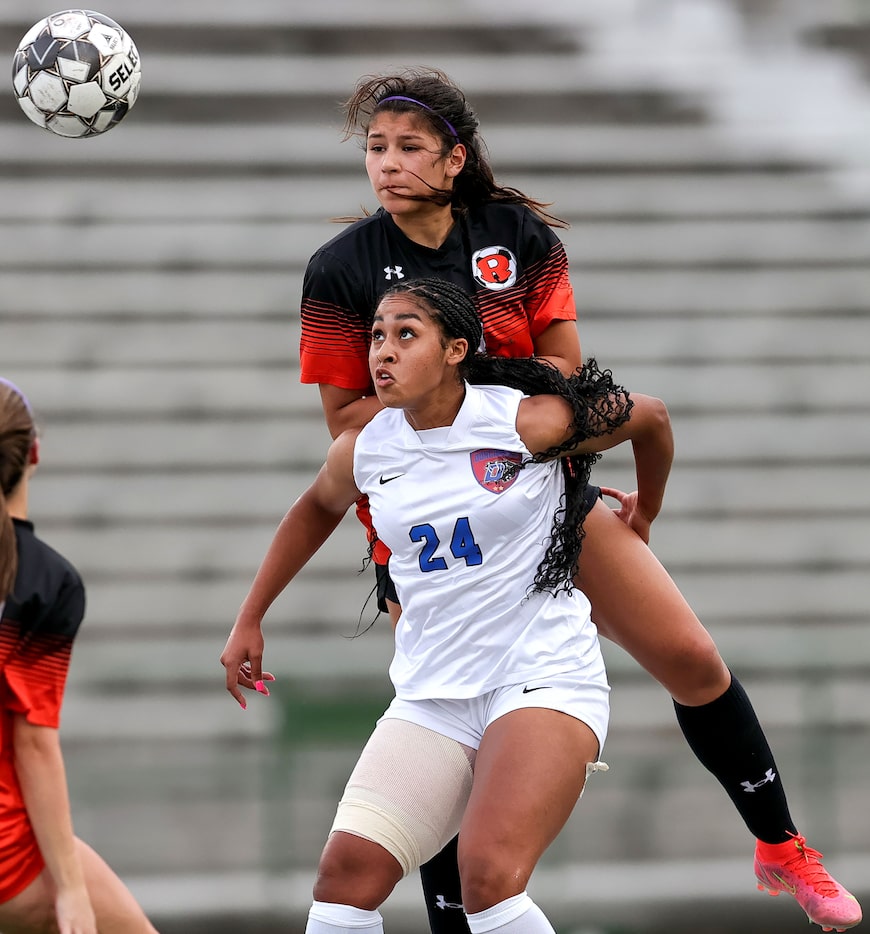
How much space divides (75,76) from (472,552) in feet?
5.16


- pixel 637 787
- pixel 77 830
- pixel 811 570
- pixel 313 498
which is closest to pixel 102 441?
pixel 77 830

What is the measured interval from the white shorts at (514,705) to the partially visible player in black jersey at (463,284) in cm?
29

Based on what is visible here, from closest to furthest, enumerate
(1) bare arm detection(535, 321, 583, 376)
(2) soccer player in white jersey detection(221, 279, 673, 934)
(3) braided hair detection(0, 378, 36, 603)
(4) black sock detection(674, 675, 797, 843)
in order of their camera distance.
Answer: (3) braided hair detection(0, 378, 36, 603) < (2) soccer player in white jersey detection(221, 279, 673, 934) < (1) bare arm detection(535, 321, 583, 376) < (4) black sock detection(674, 675, 797, 843)

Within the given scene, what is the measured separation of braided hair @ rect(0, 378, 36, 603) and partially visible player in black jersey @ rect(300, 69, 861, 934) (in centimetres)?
86

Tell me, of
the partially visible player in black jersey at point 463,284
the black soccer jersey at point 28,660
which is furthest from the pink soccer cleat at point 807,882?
the black soccer jersey at point 28,660

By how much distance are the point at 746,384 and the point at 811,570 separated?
950 millimetres

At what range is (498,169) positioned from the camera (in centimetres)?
735

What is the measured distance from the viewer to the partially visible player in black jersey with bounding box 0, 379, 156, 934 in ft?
8.50

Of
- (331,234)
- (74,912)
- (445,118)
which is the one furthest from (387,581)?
(331,234)

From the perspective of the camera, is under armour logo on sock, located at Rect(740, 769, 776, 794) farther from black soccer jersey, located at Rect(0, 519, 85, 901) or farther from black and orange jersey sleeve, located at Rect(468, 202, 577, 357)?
black soccer jersey, located at Rect(0, 519, 85, 901)

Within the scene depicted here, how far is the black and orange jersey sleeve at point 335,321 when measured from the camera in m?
3.40

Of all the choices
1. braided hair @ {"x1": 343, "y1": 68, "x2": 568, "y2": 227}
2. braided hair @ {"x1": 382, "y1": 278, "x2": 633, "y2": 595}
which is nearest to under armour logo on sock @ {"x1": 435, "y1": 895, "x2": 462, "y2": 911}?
braided hair @ {"x1": 382, "y1": 278, "x2": 633, "y2": 595}

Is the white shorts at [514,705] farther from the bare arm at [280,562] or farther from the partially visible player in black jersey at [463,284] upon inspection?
the bare arm at [280,562]

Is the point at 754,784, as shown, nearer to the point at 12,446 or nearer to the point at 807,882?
the point at 807,882
